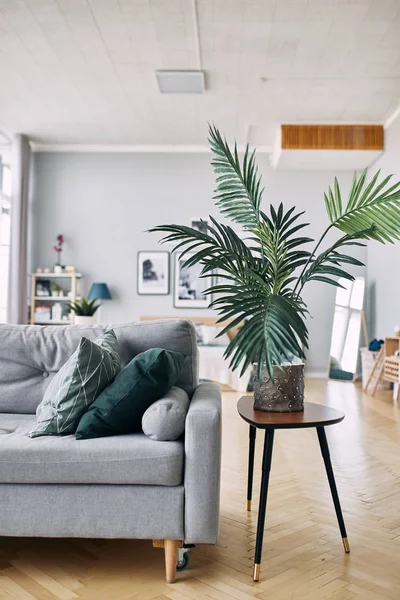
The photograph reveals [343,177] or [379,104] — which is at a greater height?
[379,104]

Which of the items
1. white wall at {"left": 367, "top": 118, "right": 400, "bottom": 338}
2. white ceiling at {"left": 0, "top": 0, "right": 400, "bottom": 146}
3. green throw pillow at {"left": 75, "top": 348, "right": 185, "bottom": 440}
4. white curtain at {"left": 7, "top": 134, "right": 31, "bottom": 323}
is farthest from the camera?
white curtain at {"left": 7, "top": 134, "right": 31, "bottom": 323}

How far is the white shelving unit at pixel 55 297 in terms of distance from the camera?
8.88m

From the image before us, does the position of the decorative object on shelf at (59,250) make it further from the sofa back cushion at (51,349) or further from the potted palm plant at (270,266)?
the potted palm plant at (270,266)

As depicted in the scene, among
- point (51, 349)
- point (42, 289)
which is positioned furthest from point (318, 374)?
point (51, 349)

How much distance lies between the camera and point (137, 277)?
920cm

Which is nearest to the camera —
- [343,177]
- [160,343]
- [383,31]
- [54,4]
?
[160,343]

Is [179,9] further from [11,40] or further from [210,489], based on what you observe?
[210,489]

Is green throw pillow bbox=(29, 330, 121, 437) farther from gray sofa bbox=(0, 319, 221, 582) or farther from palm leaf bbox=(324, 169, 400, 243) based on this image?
palm leaf bbox=(324, 169, 400, 243)

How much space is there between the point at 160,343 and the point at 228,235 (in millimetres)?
597

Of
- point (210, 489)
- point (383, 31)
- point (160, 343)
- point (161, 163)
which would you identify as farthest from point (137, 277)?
point (210, 489)

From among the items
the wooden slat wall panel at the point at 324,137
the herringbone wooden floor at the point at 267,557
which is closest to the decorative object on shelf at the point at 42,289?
the wooden slat wall panel at the point at 324,137

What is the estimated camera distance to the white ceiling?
5.14 metres

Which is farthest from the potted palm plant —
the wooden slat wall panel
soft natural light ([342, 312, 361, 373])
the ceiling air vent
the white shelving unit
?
the white shelving unit

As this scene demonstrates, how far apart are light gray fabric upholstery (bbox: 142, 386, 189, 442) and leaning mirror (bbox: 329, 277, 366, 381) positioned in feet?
22.2
